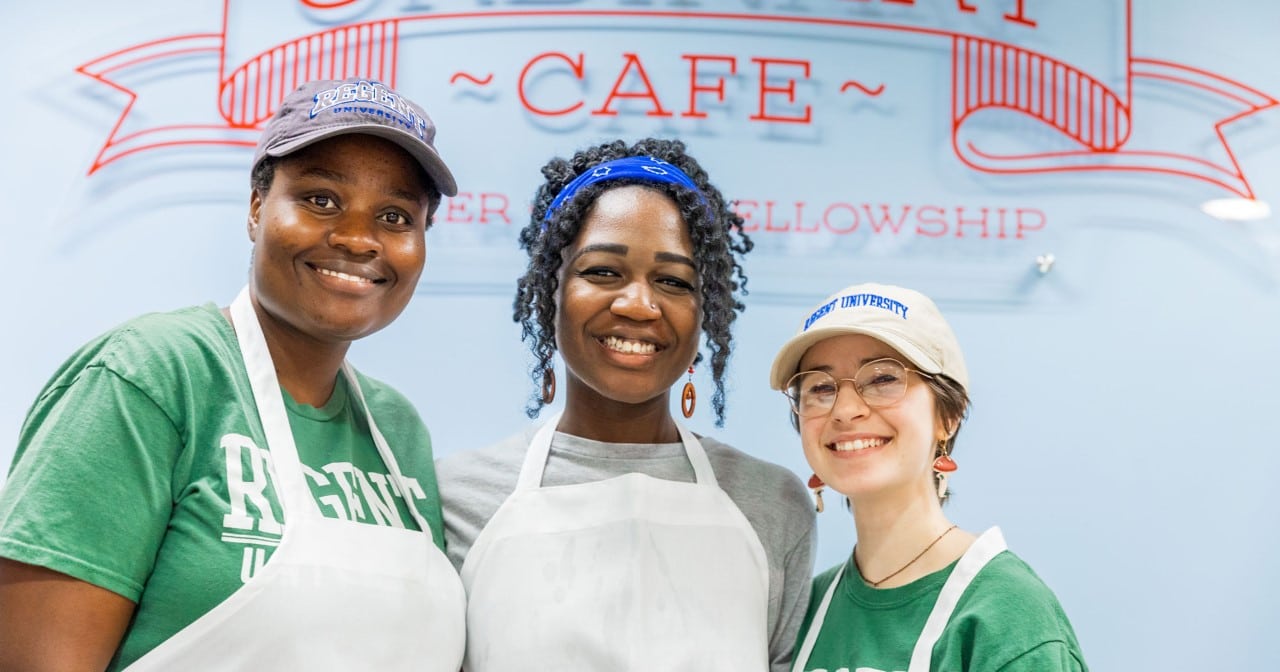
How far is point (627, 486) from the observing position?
5.18ft

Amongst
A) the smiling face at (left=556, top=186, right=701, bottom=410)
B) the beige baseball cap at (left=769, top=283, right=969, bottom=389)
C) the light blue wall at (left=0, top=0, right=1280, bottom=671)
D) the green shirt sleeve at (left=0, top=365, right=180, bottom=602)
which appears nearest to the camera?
the green shirt sleeve at (left=0, top=365, right=180, bottom=602)

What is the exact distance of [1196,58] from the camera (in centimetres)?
240

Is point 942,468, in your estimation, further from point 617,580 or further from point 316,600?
point 316,600

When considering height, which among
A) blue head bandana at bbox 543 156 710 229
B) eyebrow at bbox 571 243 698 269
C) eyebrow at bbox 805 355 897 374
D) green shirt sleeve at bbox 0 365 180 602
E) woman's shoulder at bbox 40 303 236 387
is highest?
blue head bandana at bbox 543 156 710 229

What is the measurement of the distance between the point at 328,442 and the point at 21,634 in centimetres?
42

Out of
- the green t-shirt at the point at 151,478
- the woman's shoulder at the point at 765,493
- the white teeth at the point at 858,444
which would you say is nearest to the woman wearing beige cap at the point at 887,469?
the white teeth at the point at 858,444

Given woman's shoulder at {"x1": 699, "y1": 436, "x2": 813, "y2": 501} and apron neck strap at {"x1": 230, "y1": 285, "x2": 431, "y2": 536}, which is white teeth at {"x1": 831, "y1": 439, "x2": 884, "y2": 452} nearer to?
woman's shoulder at {"x1": 699, "y1": 436, "x2": 813, "y2": 501}

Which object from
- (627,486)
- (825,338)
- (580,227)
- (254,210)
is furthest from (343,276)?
(825,338)

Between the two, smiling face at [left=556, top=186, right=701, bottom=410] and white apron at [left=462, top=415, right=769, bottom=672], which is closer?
white apron at [left=462, top=415, right=769, bottom=672]

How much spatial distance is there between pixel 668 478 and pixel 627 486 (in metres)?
0.08

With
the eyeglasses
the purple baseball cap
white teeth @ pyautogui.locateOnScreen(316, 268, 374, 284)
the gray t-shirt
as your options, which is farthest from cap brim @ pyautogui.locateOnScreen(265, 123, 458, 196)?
the eyeglasses

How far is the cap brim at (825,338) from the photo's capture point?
1417 mm

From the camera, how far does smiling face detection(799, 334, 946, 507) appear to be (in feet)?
4.67

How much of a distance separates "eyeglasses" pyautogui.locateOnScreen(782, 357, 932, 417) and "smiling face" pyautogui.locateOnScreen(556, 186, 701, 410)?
19 centimetres
